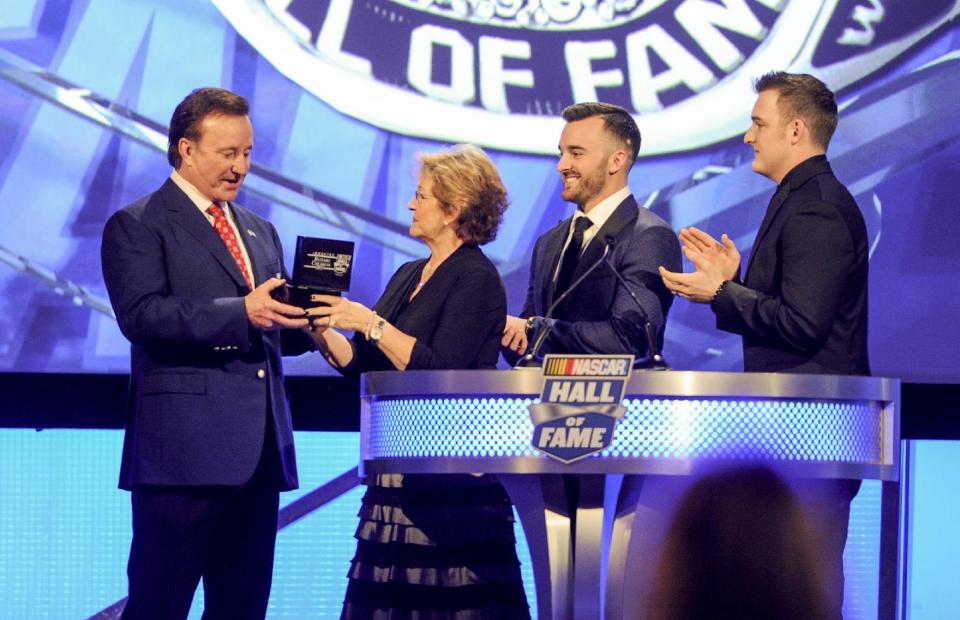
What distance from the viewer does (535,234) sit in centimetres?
411

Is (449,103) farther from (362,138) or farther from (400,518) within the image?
(400,518)

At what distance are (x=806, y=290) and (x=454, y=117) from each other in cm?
194

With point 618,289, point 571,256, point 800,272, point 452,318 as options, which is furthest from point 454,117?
point 800,272

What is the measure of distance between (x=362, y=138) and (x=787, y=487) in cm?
237

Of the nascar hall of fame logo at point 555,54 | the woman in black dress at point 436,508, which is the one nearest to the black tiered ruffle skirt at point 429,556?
the woman in black dress at point 436,508

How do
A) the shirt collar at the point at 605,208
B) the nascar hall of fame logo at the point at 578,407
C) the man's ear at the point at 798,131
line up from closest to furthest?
the nascar hall of fame logo at the point at 578,407 → the man's ear at the point at 798,131 → the shirt collar at the point at 605,208

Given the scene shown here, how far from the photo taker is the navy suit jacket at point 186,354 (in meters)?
2.69

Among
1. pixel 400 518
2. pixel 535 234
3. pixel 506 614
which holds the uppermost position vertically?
pixel 535 234

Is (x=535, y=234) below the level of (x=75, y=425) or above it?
above

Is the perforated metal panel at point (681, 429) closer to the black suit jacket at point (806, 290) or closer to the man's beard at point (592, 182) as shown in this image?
the black suit jacket at point (806, 290)

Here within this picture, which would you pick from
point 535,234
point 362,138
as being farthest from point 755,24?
point 362,138

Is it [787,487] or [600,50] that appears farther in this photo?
[600,50]

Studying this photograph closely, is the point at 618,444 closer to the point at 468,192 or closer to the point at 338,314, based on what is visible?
the point at 338,314

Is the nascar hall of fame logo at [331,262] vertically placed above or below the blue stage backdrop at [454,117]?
below
